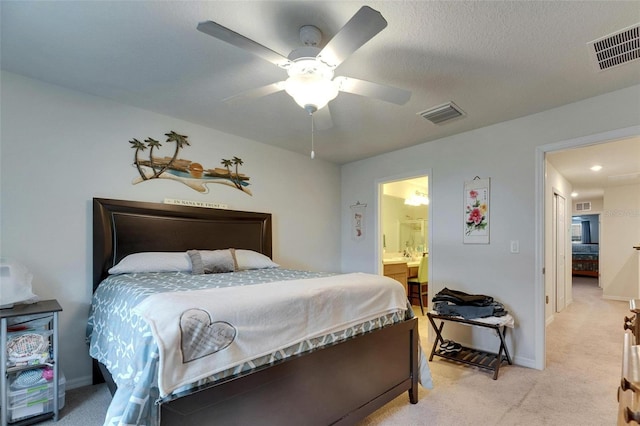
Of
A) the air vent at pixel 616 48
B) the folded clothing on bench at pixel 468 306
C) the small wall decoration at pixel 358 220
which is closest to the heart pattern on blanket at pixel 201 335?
the folded clothing on bench at pixel 468 306

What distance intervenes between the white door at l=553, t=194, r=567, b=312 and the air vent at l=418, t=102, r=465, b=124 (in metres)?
3.08

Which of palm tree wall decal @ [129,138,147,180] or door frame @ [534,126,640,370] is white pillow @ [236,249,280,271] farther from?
door frame @ [534,126,640,370]

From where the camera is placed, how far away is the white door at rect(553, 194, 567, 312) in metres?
4.89

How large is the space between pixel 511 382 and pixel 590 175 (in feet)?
15.0

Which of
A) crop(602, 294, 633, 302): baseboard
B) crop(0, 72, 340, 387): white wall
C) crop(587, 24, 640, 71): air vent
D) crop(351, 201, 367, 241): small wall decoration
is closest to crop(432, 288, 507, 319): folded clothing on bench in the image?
crop(351, 201, 367, 241): small wall decoration

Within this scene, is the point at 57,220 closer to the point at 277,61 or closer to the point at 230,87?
the point at 230,87

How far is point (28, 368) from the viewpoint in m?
1.99

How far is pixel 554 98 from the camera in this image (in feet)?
8.71

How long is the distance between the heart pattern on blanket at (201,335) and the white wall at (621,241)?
25.0 feet

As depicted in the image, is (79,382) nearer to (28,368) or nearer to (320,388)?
(28,368)

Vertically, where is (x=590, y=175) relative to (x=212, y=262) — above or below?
above

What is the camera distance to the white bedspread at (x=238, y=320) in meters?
1.26

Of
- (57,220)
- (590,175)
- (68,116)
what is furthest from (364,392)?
(590,175)

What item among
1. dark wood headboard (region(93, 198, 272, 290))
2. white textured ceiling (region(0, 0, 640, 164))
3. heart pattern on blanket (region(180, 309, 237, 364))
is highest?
white textured ceiling (region(0, 0, 640, 164))
